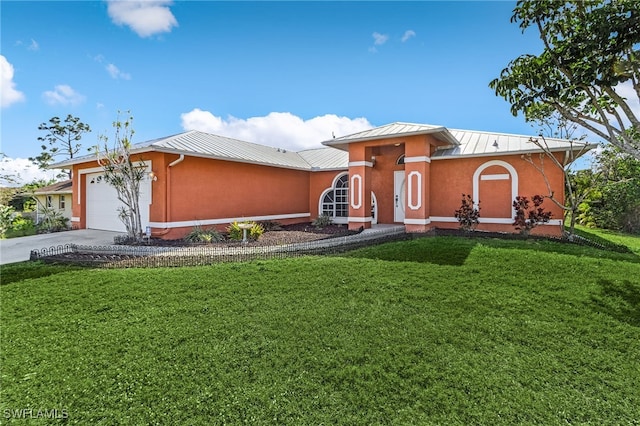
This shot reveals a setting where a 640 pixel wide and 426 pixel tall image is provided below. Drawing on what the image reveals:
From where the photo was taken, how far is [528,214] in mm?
10492

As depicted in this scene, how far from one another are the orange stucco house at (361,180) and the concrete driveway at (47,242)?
810 mm

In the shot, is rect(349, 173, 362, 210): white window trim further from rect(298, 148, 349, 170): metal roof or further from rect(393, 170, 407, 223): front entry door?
rect(298, 148, 349, 170): metal roof

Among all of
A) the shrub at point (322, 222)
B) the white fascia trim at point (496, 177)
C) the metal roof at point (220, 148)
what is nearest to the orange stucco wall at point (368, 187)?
the white fascia trim at point (496, 177)

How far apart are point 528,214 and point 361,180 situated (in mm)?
5906

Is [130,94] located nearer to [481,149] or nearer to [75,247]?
[75,247]

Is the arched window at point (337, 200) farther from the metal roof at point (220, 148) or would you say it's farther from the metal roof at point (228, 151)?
the metal roof at point (220, 148)

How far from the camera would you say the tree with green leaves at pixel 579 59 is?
231 inches

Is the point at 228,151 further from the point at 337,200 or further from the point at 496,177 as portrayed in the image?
the point at 496,177

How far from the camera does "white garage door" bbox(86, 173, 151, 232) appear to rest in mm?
12641

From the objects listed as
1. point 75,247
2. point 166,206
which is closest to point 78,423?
point 75,247

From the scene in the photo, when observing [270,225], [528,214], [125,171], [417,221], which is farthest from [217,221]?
[528,214]

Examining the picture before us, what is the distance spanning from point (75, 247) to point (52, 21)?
6059 mm

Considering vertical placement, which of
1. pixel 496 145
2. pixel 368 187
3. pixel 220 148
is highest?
pixel 220 148

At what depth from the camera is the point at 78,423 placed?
119 inches
